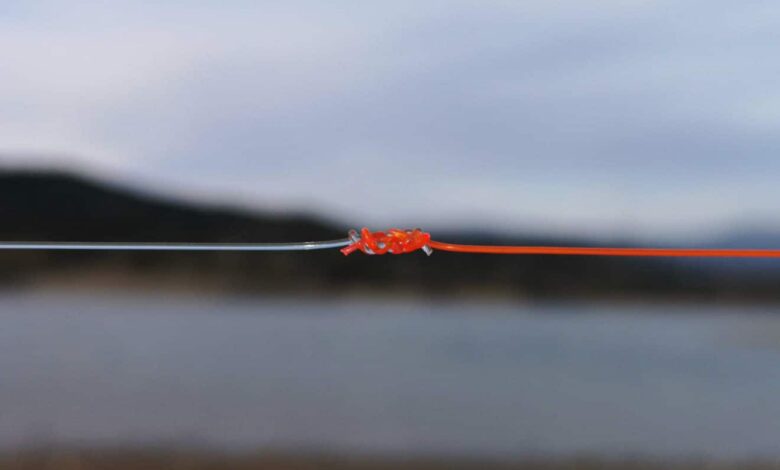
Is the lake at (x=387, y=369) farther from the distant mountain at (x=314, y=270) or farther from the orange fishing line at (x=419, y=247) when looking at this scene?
the orange fishing line at (x=419, y=247)

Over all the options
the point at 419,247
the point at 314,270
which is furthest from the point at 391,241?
the point at 314,270

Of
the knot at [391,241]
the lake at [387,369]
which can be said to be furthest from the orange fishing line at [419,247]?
the lake at [387,369]

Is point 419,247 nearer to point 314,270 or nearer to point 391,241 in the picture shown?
point 391,241

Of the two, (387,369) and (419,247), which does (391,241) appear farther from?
(387,369)

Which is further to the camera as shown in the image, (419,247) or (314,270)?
(314,270)

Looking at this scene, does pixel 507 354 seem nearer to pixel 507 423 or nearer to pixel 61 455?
pixel 507 423

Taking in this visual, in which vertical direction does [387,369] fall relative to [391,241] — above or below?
below
